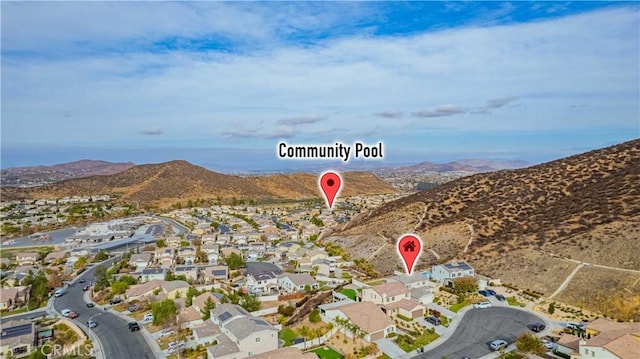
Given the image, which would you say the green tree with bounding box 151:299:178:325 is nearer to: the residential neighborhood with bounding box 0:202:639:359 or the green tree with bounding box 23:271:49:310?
the residential neighborhood with bounding box 0:202:639:359

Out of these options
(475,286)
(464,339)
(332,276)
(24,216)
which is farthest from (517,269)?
(24,216)

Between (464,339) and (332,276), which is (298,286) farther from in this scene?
(464,339)

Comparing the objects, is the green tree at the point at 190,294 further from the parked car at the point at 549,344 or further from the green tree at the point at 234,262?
the parked car at the point at 549,344

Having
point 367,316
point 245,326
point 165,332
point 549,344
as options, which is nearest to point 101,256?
point 165,332

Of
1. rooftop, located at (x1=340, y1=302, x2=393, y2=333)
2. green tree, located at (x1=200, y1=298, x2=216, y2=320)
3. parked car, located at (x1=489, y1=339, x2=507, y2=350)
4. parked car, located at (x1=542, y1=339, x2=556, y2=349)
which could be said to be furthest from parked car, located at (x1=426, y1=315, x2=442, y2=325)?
green tree, located at (x1=200, y1=298, x2=216, y2=320)

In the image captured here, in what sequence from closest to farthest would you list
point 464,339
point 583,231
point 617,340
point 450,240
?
point 617,340 < point 464,339 < point 583,231 < point 450,240

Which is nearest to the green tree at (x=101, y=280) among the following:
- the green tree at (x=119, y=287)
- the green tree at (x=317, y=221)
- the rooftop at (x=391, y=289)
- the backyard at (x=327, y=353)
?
the green tree at (x=119, y=287)
